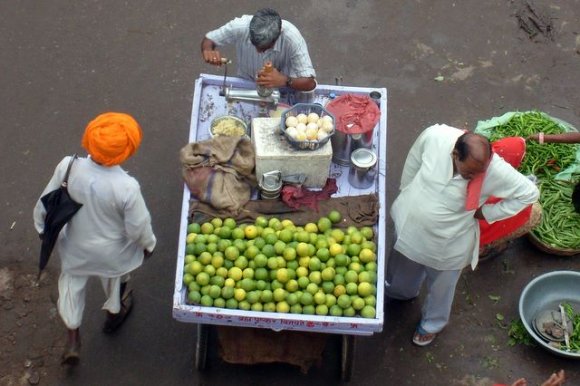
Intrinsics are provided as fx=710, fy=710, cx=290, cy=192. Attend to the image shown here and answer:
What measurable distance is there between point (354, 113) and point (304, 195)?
1.94 ft

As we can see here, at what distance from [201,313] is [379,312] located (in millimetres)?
932

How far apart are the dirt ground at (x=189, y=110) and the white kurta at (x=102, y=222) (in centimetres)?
87

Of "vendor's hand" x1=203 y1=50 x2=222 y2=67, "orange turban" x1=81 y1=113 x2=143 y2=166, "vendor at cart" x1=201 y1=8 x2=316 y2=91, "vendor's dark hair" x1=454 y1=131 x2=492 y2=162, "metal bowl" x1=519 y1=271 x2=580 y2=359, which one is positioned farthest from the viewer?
"metal bowl" x1=519 y1=271 x2=580 y2=359

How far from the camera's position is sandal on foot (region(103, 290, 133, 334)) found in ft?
15.1

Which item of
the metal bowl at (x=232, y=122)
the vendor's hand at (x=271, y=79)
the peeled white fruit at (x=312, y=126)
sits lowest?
the metal bowl at (x=232, y=122)

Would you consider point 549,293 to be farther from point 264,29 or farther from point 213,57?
point 213,57

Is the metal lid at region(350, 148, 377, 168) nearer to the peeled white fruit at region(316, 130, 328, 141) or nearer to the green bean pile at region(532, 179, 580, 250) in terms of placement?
the peeled white fruit at region(316, 130, 328, 141)

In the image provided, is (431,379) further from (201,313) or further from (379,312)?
(201,313)

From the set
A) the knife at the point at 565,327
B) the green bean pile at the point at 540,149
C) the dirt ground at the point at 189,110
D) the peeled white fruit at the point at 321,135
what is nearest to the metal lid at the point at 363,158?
the peeled white fruit at the point at 321,135

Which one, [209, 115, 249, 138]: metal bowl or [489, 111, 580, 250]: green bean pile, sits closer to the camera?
[209, 115, 249, 138]: metal bowl

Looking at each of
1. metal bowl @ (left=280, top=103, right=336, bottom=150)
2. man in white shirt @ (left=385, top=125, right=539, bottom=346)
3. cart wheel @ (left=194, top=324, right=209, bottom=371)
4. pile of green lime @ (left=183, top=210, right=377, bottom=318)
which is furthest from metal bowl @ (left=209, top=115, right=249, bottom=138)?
cart wheel @ (left=194, top=324, right=209, bottom=371)

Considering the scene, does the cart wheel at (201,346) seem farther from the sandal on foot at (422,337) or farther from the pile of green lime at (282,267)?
the sandal on foot at (422,337)

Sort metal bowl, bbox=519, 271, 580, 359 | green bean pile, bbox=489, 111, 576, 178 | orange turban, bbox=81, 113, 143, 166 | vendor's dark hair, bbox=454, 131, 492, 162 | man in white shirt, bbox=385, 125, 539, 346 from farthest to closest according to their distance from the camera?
green bean pile, bbox=489, 111, 576, 178
metal bowl, bbox=519, 271, 580, 359
man in white shirt, bbox=385, 125, 539, 346
vendor's dark hair, bbox=454, 131, 492, 162
orange turban, bbox=81, 113, 143, 166

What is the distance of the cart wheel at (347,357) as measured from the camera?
4.28m
